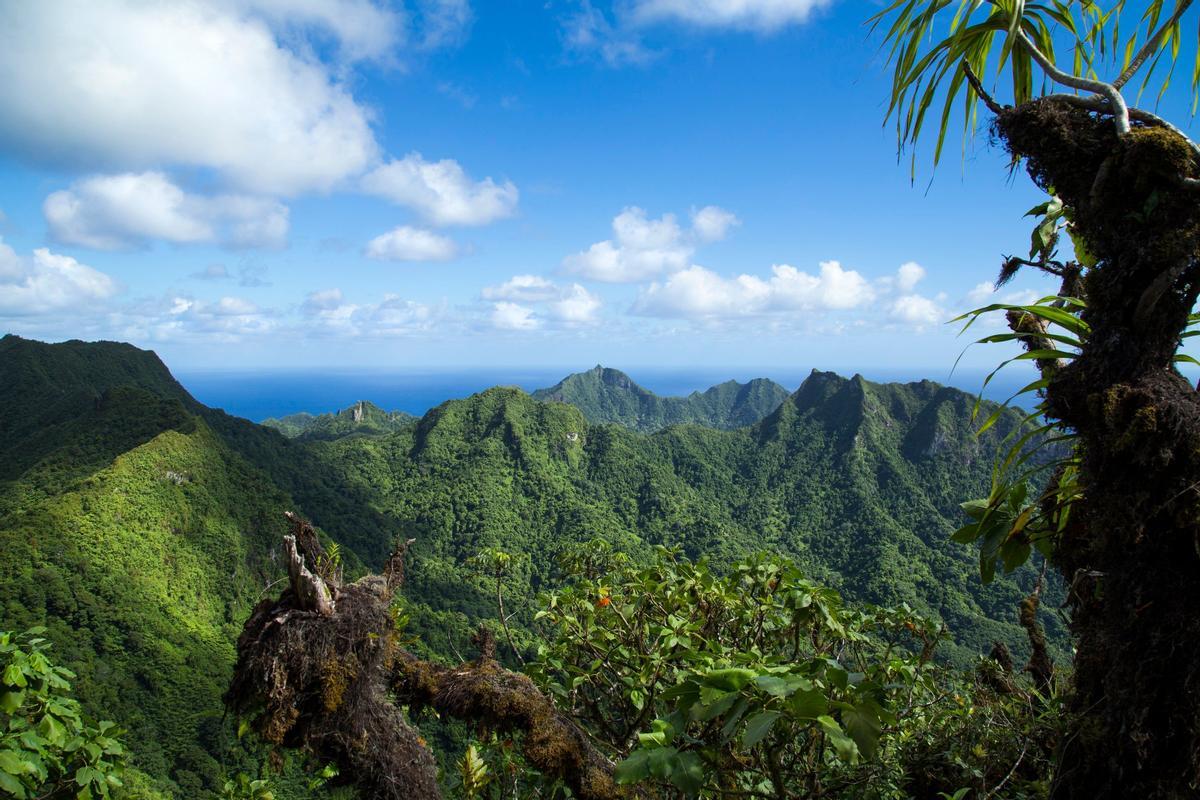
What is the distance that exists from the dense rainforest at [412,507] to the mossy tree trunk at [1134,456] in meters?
2.26

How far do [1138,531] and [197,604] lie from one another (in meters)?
49.3

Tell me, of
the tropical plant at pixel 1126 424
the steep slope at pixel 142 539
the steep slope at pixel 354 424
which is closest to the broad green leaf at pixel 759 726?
the tropical plant at pixel 1126 424

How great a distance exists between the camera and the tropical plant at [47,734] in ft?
5.28

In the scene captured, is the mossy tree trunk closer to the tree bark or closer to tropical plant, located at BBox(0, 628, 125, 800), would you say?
the tree bark

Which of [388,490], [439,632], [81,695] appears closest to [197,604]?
[81,695]

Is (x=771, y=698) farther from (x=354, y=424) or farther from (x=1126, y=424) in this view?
(x=354, y=424)

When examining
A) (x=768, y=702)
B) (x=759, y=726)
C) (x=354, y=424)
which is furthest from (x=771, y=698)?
(x=354, y=424)

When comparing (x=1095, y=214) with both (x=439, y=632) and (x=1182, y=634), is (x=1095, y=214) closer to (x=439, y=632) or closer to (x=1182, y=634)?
(x=1182, y=634)

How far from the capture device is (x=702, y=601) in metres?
2.79

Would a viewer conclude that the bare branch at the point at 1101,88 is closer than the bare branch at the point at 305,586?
Yes

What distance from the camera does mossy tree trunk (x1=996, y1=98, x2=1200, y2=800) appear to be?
106cm

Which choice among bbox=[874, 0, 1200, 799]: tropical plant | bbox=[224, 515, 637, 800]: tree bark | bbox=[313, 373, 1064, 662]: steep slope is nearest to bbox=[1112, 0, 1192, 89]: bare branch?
bbox=[874, 0, 1200, 799]: tropical plant

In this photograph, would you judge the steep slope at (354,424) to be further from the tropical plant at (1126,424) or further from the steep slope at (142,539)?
the tropical plant at (1126,424)

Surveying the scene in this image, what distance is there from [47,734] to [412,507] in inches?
2737
